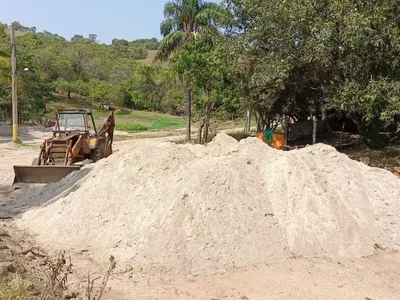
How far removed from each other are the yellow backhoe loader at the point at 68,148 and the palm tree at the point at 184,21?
10736 mm

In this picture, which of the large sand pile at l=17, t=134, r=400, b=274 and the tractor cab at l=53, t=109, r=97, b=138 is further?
the tractor cab at l=53, t=109, r=97, b=138

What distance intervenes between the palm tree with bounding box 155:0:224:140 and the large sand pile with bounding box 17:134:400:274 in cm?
1532

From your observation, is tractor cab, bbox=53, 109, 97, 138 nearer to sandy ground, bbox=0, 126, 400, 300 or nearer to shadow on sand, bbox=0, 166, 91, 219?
shadow on sand, bbox=0, 166, 91, 219

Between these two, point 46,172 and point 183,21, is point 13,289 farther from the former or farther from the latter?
point 183,21

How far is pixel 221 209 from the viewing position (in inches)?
283

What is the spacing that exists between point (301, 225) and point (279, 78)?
27.2 ft

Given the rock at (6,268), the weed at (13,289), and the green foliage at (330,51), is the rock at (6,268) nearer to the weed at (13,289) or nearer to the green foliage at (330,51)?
the weed at (13,289)

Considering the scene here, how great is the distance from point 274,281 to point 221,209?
1.51 metres

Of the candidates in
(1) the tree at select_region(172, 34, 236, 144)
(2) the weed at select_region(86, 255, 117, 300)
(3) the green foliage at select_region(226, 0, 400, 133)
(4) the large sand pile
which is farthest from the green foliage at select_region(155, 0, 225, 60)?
(2) the weed at select_region(86, 255, 117, 300)

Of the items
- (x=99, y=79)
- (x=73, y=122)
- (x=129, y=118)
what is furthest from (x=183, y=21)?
(x=99, y=79)

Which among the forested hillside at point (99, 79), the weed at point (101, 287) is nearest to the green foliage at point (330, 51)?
the weed at point (101, 287)

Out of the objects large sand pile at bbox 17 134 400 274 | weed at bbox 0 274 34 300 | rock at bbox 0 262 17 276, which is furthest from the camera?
large sand pile at bbox 17 134 400 274

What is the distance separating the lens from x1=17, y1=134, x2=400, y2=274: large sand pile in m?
6.73

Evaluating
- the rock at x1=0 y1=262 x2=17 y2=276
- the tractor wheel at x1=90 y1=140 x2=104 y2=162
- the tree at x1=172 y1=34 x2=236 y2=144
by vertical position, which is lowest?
the rock at x1=0 y1=262 x2=17 y2=276
